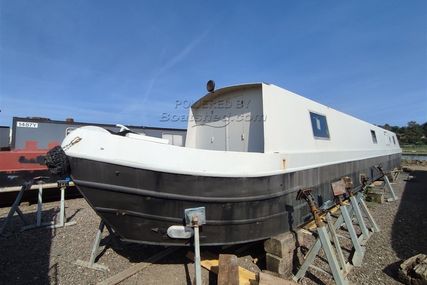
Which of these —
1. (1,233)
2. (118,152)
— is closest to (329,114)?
(118,152)

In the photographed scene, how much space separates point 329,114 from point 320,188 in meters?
2.15

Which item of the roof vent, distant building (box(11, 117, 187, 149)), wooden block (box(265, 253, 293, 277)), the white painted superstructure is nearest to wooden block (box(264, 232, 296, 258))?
wooden block (box(265, 253, 293, 277))

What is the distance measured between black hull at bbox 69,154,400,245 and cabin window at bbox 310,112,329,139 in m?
2.11

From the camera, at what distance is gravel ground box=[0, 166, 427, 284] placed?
365cm

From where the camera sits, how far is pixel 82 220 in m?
6.33

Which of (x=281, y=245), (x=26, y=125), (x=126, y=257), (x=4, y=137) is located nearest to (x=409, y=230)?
(x=281, y=245)

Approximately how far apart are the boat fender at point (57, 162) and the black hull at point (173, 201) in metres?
0.08

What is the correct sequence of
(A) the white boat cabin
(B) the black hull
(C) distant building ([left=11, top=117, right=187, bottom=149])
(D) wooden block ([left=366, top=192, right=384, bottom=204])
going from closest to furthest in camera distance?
(B) the black hull, (A) the white boat cabin, (D) wooden block ([left=366, top=192, right=384, bottom=204]), (C) distant building ([left=11, top=117, right=187, bottom=149])

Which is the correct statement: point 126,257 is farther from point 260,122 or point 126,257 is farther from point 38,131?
point 38,131

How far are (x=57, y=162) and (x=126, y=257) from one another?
6.65 feet

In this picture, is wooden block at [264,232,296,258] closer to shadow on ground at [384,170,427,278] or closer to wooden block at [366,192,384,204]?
shadow on ground at [384,170,427,278]

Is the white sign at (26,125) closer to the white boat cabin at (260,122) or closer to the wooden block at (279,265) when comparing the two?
the white boat cabin at (260,122)

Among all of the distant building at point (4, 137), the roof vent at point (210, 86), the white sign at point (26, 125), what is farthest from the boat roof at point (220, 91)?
the distant building at point (4, 137)

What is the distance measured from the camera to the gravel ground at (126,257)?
12.0 ft
